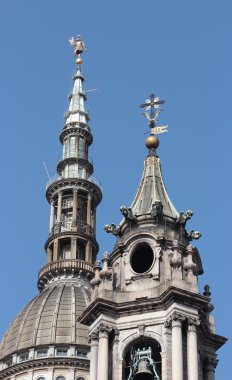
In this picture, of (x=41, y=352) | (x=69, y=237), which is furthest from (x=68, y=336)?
(x=69, y=237)

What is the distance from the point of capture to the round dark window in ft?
211

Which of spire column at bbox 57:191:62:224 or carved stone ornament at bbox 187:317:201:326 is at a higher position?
spire column at bbox 57:191:62:224

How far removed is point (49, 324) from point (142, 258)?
24.6 meters

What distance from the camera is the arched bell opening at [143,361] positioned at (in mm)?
60156

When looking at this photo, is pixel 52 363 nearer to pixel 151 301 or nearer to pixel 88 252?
pixel 88 252

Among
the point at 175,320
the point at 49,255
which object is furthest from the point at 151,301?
the point at 49,255

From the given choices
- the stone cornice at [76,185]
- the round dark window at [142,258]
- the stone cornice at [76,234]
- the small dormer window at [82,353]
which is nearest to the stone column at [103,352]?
the round dark window at [142,258]

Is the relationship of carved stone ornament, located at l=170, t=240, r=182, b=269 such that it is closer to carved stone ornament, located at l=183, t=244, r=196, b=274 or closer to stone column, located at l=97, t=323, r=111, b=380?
carved stone ornament, located at l=183, t=244, r=196, b=274

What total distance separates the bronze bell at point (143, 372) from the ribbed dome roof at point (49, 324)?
26.6m

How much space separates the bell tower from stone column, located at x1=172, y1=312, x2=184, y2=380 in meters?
0.04

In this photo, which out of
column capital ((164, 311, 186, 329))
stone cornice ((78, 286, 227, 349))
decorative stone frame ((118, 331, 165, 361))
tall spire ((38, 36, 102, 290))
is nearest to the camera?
column capital ((164, 311, 186, 329))

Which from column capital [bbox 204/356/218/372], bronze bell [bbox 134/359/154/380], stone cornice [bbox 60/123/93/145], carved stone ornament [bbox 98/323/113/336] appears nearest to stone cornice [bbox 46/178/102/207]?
stone cornice [bbox 60/123/93/145]

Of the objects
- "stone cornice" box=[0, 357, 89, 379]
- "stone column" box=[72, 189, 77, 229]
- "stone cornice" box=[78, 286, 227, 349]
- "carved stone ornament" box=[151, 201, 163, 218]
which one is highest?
"stone column" box=[72, 189, 77, 229]

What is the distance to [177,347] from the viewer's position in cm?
5916
